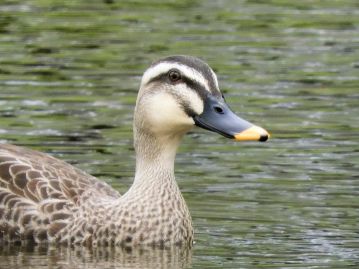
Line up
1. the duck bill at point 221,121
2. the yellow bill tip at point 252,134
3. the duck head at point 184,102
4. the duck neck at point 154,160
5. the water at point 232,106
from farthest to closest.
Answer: the duck neck at point 154,160, the water at point 232,106, the duck head at point 184,102, the duck bill at point 221,121, the yellow bill tip at point 252,134

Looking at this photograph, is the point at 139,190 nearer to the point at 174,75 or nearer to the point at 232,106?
the point at 174,75

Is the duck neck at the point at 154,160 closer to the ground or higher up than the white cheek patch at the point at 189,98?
closer to the ground

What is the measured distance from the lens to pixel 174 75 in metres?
16.0

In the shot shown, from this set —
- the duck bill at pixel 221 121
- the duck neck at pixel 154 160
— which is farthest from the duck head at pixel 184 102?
the duck neck at pixel 154 160

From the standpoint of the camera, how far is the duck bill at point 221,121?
51.4ft

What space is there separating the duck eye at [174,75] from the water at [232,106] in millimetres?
1503

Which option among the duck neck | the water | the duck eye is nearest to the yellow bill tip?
the duck eye

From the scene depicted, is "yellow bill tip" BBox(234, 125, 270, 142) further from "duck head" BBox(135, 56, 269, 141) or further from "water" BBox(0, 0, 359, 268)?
"water" BBox(0, 0, 359, 268)

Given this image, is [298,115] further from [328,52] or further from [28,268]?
[28,268]

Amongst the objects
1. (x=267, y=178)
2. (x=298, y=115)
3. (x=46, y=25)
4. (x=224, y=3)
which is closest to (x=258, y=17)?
(x=224, y=3)

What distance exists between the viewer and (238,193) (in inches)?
704

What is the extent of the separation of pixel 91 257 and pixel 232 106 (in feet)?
19.0

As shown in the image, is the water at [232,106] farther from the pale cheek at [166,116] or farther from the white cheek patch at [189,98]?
the white cheek patch at [189,98]

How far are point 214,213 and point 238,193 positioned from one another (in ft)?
2.08
